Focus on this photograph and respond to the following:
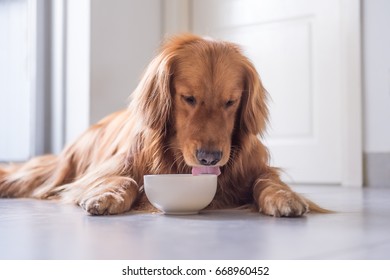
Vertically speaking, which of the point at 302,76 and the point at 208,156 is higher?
the point at 302,76

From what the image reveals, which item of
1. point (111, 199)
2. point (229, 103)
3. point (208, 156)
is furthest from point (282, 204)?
point (111, 199)

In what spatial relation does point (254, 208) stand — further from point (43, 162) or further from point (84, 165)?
point (43, 162)

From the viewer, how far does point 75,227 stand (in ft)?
4.58

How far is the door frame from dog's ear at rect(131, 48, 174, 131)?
63.2 inches

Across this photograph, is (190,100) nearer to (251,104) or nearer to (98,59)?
(251,104)

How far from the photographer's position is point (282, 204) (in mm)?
1573

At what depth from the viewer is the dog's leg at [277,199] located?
5.12 ft

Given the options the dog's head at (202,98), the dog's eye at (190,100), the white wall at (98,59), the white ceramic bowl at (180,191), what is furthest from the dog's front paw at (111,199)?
the white wall at (98,59)

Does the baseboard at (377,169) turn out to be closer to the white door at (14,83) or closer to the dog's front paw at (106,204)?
the dog's front paw at (106,204)

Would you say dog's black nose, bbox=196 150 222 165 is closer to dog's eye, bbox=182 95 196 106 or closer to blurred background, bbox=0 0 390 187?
dog's eye, bbox=182 95 196 106

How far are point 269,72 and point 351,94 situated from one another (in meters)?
0.57
